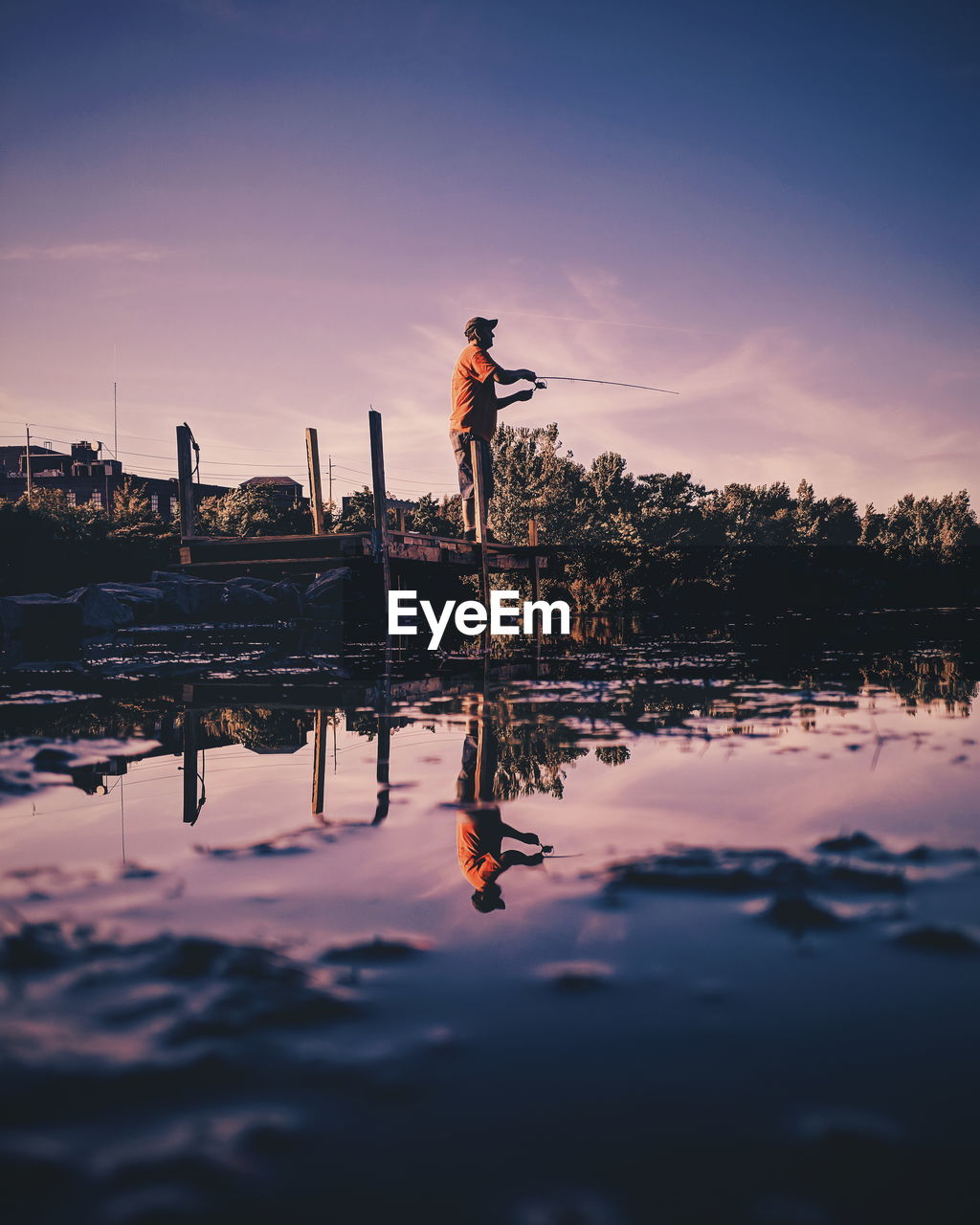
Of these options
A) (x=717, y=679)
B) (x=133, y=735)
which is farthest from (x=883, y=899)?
(x=717, y=679)

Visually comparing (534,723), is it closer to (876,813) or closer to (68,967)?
(876,813)

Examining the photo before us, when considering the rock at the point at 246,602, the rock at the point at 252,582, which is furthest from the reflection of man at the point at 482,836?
the rock at the point at 252,582

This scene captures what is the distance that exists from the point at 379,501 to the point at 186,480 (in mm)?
4791

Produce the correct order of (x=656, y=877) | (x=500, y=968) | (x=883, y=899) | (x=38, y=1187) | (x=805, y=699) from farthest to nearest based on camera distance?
1. (x=805, y=699)
2. (x=656, y=877)
3. (x=883, y=899)
4. (x=500, y=968)
5. (x=38, y=1187)

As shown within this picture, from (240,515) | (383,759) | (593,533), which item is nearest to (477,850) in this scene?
(383,759)

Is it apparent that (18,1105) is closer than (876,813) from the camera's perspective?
Yes

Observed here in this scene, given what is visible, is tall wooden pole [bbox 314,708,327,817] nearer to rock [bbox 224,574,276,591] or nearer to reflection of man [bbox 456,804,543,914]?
reflection of man [bbox 456,804,543,914]

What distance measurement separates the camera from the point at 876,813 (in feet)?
10.7

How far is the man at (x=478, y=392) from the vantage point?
14406mm

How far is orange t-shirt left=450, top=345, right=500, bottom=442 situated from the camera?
14.5 metres

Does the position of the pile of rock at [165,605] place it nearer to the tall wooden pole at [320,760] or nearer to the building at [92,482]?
the tall wooden pole at [320,760]

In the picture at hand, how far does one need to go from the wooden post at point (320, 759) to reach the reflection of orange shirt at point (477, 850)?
581 millimetres

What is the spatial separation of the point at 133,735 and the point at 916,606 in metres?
25.4

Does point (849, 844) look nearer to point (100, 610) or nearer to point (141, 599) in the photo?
point (100, 610)
